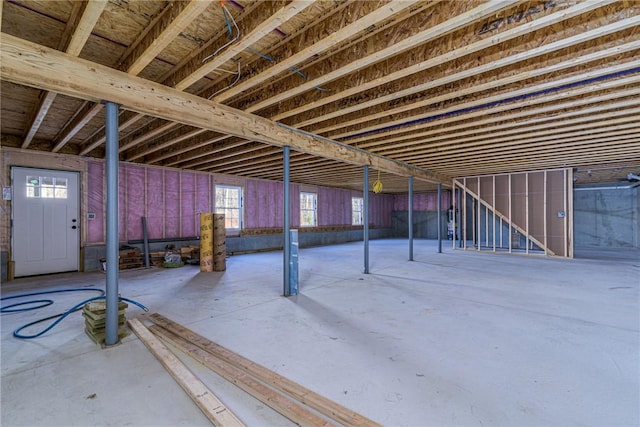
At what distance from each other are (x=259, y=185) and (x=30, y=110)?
243 inches

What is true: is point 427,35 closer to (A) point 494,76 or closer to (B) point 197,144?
(A) point 494,76

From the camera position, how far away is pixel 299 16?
226 centimetres

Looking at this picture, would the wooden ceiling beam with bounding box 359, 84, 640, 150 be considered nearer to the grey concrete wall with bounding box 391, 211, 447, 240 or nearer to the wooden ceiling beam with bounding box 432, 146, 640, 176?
the wooden ceiling beam with bounding box 432, 146, 640, 176

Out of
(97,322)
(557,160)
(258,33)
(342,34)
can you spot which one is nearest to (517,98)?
(342,34)

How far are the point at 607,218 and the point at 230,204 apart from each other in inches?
536

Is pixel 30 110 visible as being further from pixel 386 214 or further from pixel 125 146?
pixel 386 214

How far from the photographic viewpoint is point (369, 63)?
2.63 meters

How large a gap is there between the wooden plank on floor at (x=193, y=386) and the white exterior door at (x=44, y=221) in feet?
16.2

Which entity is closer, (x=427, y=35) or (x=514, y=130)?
(x=427, y=35)

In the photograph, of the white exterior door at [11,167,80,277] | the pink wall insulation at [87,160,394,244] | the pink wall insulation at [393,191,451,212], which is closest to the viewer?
the white exterior door at [11,167,80,277]

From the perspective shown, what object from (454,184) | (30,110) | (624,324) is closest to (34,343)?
(30,110)

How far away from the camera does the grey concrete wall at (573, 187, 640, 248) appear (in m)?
10.1

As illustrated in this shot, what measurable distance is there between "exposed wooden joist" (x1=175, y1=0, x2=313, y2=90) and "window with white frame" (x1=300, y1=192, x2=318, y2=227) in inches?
342

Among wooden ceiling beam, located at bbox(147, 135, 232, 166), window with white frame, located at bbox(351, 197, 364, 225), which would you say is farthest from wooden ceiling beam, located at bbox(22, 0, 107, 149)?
window with white frame, located at bbox(351, 197, 364, 225)
